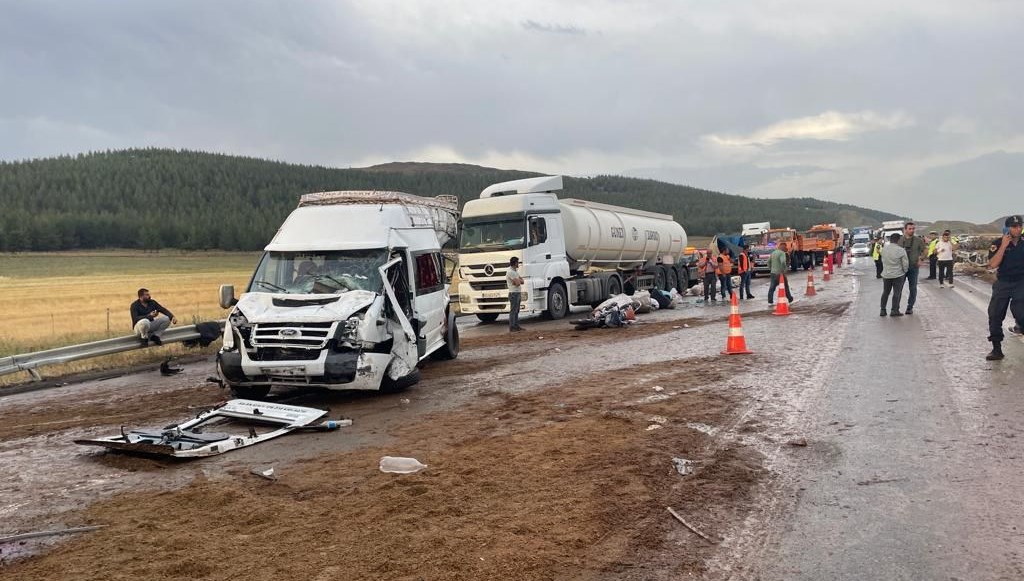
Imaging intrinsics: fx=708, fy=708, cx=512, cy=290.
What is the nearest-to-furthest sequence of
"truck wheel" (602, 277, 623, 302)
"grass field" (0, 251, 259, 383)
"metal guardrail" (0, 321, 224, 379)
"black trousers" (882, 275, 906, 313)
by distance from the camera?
1. "metal guardrail" (0, 321, 224, 379)
2. "black trousers" (882, 275, 906, 313)
3. "grass field" (0, 251, 259, 383)
4. "truck wheel" (602, 277, 623, 302)

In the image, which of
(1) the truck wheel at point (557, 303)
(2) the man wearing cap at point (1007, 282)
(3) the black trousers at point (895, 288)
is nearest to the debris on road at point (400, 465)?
(2) the man wearing cap at point (1007, 282)

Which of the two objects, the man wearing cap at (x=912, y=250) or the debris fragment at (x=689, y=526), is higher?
the man wearing cap at (x=912, y=250)

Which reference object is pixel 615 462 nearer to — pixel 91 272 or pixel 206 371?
pixel 206 371

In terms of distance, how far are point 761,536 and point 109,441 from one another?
550 cm

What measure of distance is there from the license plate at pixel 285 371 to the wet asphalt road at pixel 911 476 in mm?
5384

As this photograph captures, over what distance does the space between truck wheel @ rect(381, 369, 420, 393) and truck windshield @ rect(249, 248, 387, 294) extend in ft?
3.83

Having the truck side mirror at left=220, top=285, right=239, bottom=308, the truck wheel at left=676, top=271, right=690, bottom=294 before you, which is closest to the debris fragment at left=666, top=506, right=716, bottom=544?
the truck side mirror at left=220, top=285, right=239, bottom=308

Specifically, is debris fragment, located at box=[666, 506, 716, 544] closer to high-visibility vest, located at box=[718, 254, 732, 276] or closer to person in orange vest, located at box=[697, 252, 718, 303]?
high-visibility vest, located at box=[718, 254, 732, 276]

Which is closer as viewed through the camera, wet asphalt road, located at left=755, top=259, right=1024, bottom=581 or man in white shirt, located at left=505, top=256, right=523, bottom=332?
wet asphalt road, located at left=755, top=259, right=1024, bottom=581

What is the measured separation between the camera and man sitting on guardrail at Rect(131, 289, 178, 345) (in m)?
13.8

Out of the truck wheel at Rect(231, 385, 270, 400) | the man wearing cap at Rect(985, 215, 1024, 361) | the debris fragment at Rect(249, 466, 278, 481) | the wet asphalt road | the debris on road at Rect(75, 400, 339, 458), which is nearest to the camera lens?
the wet asphalt road

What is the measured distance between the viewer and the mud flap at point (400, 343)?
29.1 ft

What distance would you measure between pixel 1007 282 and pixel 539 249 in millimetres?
11314

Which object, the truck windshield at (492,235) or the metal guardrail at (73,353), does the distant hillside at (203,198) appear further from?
the metal guardrail at (73,353)
